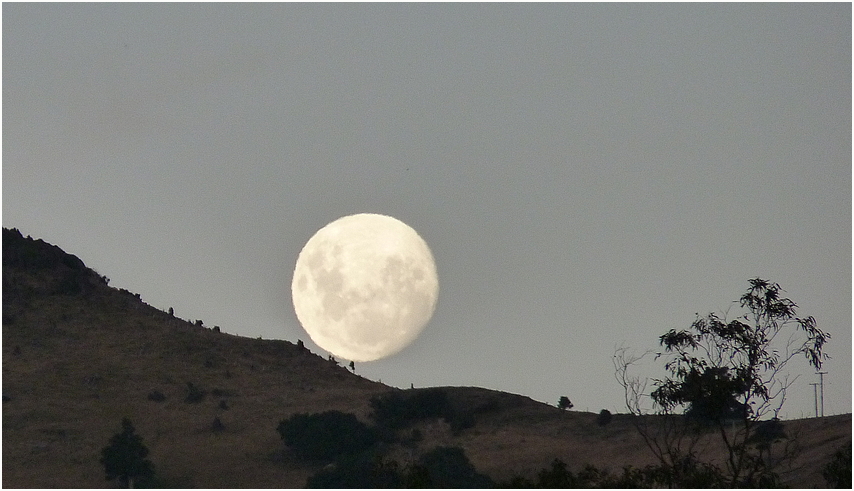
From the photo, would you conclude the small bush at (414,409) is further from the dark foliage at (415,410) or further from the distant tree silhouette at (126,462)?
the distant tree silhouette at (126,462)

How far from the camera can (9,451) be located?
3344 inches

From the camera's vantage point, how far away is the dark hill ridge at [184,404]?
82.8 metres

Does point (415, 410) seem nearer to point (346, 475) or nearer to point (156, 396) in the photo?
point (346, 475)

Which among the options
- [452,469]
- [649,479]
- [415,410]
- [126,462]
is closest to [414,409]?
[415,410]

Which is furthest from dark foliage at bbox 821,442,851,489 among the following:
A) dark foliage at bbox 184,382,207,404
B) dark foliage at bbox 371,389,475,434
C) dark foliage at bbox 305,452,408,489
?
dark foliage at bbox 184,382,207,404

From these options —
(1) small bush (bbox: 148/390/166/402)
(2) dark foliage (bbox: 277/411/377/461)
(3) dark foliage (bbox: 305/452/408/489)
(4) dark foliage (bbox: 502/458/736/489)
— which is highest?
(1) small bush (bbox: 148/390/166/402)

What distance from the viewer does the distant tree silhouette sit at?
80.1m

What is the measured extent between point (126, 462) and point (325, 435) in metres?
14.8

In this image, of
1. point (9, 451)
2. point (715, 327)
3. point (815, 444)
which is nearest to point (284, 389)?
point (9, 451)

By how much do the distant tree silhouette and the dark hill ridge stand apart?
122 centimetres

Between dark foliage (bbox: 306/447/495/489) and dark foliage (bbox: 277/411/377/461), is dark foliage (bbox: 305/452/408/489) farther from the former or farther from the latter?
dark foliage (bbox: 277/411/377/461)

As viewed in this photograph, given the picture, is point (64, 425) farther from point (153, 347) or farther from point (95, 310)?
point (95, 310)

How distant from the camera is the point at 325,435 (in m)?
88.8

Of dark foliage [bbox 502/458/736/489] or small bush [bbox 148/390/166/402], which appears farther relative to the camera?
small bush [bbox 148/390/166/402]
